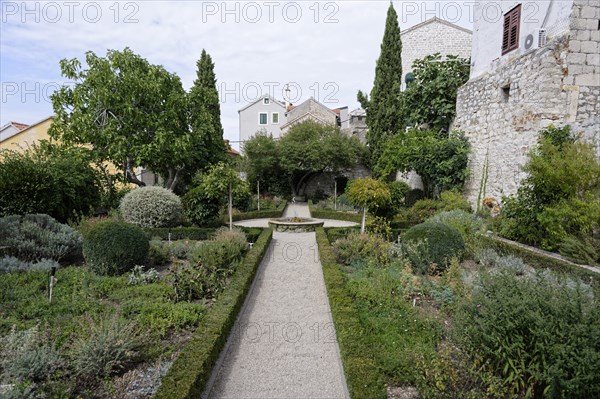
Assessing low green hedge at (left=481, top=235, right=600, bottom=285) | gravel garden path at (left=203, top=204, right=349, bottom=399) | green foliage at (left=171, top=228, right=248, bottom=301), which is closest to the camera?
gravel garden path at (left=203, top=204, right=349, bottom=399)

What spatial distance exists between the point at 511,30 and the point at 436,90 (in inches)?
163

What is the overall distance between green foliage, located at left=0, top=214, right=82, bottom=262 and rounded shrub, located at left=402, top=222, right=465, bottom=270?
753 centimetres

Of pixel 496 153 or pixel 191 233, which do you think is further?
pixel 496 153

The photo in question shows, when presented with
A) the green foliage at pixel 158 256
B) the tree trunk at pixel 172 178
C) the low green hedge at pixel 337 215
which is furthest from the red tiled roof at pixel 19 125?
the green foliage at pixel 158 256

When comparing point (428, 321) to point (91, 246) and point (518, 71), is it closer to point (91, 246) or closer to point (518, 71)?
point (91, 246)

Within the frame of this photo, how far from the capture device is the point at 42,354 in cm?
361

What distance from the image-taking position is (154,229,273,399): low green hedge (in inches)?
128

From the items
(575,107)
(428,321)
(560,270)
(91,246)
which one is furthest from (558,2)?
(91,246)

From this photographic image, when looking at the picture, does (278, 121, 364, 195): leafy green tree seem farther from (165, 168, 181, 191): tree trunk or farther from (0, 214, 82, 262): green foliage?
(0, 214, 82, 262): green foliage

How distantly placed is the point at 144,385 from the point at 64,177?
918 cm

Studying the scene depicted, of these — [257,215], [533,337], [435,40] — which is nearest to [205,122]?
[257,215]

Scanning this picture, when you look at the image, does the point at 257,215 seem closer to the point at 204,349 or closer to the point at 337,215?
the point at 337,215

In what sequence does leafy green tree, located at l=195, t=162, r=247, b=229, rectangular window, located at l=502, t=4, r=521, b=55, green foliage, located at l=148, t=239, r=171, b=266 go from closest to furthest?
green foliage, located at l=148, t=239, r=171, b=266
leafy green tree, located at l=195, t=162, r=247, b=229
rectangular window, located at l=502, t=4, r=521, b=55

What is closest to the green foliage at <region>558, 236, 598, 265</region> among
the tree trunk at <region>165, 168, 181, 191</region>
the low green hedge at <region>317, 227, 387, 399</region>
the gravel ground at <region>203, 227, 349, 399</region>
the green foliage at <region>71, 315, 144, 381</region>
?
the low green hedge at <region>317, 227, 387, 399</region>
